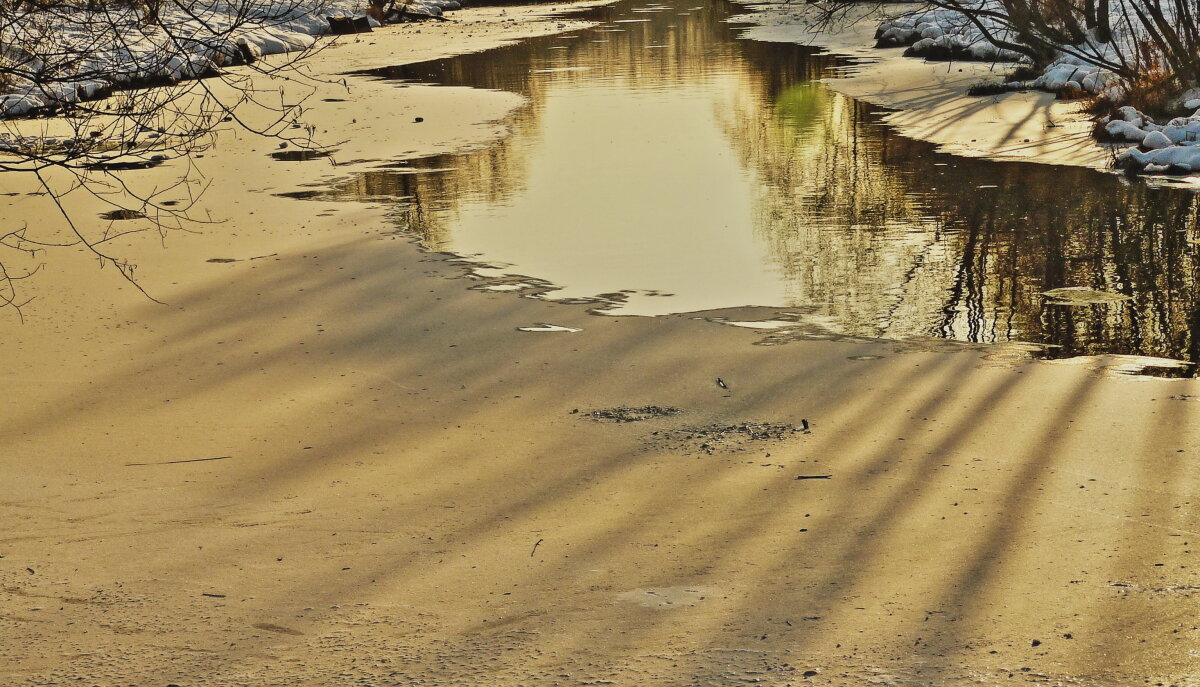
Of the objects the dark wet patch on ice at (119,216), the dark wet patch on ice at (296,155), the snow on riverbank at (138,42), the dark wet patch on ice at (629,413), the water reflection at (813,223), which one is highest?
the snow on riverbank at (138,42)

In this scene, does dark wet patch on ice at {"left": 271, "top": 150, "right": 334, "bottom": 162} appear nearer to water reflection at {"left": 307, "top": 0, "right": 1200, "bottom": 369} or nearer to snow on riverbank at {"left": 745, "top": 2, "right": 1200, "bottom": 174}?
water reflection at {"left": 307, "top": 0, "right": 1200, "bottom": 369}

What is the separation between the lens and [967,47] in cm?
2644

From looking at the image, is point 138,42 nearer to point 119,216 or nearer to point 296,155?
A: point 119,216

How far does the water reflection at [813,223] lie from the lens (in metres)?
8.70

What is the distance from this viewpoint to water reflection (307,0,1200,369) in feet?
28.6

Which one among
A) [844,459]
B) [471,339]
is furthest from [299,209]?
[844,459]

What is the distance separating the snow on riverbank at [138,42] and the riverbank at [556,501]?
5.79 feet

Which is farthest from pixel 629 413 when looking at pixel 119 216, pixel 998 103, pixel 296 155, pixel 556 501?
pixel 998 103

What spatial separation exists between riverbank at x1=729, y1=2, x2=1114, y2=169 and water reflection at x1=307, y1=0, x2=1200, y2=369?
675 millimetres

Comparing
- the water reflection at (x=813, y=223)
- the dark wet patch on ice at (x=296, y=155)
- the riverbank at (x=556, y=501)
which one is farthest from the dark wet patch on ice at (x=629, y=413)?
the dark wet patch on ice at (x=296, y=155)

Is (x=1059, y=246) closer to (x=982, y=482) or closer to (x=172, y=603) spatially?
(x=982, y=482)

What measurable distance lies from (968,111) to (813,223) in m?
8.49

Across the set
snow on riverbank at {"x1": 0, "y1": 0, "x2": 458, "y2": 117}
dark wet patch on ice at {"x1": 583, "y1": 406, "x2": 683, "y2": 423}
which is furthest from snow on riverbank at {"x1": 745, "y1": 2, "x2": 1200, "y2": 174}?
dark wet patch on ice at {"x1": 583, "y1": 406, "x2": 683, "y2": 423}

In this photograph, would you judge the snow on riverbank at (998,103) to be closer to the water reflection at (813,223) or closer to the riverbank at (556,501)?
the water reflection at (813,223)
